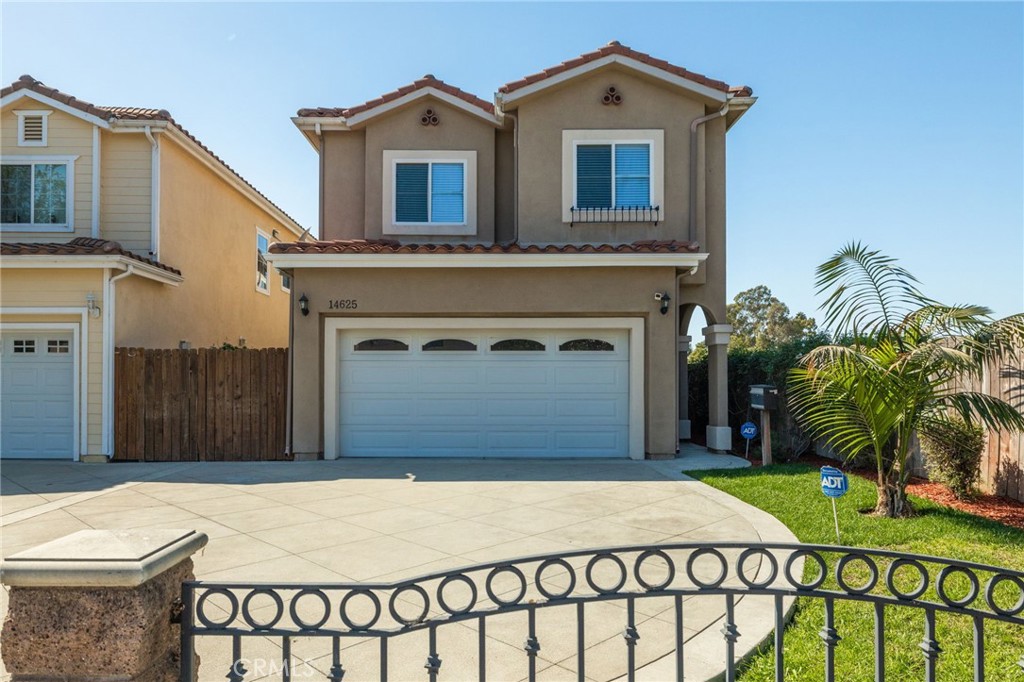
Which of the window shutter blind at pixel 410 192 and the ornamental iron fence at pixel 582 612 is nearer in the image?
the ornamental iron fence at pixel 582 612

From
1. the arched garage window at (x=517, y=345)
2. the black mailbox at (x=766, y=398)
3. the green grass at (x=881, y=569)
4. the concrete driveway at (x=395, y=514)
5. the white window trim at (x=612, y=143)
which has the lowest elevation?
the concrete driveway at (x=395, y=514)

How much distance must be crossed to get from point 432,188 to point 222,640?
10.2m

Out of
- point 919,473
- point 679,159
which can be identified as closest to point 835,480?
point 919,473

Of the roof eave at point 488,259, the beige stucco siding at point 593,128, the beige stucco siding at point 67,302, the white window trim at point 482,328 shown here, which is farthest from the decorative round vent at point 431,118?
the beige stucco siding at point 67,302

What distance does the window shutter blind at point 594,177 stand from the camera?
11.8 meters

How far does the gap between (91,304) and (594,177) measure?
9723mm

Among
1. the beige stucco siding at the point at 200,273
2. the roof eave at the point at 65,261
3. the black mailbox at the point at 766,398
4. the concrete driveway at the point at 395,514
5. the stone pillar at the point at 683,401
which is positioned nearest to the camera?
the concrete driveway at the point at 395,514

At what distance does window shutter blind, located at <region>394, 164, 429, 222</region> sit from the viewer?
12539mm

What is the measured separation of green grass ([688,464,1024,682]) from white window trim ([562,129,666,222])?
566 centimetres

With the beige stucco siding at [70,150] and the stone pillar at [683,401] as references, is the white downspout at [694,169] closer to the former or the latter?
the stone pillar at [683,401]

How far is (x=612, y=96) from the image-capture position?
1184 centimetres

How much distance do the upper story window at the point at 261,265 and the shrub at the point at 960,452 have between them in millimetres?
17072

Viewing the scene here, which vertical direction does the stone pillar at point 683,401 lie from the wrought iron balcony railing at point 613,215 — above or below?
below

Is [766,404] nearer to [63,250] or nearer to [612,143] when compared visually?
[612,143]
